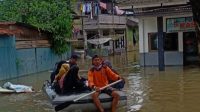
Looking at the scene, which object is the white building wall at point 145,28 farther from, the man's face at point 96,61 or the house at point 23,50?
the man's face at point 96,61

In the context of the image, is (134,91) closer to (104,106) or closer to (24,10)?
(104,106)

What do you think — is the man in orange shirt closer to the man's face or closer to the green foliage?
the man's face

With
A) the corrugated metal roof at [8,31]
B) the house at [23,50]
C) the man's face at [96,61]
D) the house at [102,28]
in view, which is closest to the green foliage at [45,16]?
the house at [23,50]

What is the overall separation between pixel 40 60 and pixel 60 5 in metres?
5.01

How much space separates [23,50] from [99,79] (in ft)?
46.7

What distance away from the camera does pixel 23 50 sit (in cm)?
2436

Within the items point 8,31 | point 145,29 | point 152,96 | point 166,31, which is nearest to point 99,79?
point 152,96

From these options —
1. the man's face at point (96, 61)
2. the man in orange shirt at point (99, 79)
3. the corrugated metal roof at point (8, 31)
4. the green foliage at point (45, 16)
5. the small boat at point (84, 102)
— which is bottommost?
the small boat at point (84, 102)

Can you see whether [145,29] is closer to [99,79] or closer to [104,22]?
[99,79]

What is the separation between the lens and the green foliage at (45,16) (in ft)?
91.5

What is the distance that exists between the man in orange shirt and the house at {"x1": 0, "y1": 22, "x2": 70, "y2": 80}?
37.1 ft

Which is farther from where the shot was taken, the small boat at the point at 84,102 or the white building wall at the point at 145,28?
the white building wall at the point at 145,28

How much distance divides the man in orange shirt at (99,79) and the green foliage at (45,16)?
16598mm

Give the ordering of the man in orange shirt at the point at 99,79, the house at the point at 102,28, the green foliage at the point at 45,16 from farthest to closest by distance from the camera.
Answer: the house at the point at 102,28 < the green foliage at the point at 45,16 < the man in orange shirt at the point at 99,79
